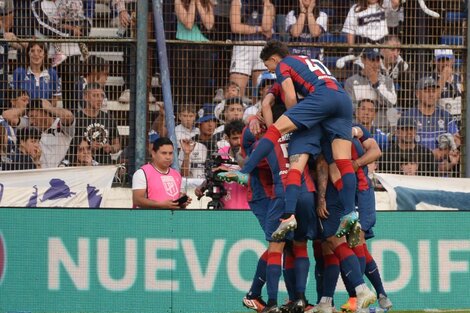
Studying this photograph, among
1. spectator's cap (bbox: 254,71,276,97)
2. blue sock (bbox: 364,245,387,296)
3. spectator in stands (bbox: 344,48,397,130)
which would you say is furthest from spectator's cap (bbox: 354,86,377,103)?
blue sock (bbox: 364,245,387,296)

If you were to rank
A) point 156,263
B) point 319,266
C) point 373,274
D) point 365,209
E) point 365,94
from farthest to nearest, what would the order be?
point 365,94, point 156,263, point 373,274, point 365,209, point 319,266

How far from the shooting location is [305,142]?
10406 mm

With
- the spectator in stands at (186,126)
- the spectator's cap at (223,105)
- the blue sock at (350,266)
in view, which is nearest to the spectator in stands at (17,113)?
the spectator in stands at (186,126)

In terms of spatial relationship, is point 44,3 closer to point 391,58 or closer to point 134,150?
point 134,150

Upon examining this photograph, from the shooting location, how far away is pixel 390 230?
42.4ft

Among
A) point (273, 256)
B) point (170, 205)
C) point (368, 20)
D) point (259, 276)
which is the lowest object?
point (259, 276)

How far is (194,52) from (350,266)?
16.7ft

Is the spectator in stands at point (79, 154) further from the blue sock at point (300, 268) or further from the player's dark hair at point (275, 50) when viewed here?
the blue sock at point (300, 268)

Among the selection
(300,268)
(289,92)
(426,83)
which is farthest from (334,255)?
(426,83)

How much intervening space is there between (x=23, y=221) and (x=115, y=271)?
1163mm

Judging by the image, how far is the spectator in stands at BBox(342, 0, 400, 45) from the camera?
1510cm

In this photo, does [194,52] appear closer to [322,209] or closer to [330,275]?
[322,209]

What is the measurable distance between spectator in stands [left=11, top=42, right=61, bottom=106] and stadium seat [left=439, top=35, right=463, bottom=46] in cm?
505

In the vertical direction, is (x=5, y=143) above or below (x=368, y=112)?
below
